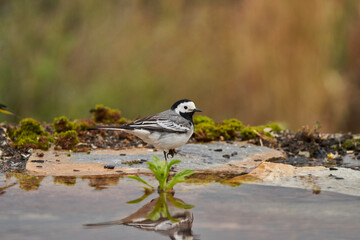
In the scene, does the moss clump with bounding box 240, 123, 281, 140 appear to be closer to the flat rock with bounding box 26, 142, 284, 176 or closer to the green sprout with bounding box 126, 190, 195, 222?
the flat rock with bounding box 26, 142, 284, 176

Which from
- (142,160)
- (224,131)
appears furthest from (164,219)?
(224,131)

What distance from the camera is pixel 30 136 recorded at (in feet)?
17.8

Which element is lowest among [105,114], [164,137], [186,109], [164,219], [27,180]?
[164,219]

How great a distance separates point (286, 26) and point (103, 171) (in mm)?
4814

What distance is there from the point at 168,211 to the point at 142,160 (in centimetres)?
165

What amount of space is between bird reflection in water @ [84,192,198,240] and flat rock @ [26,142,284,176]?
1048 millimetres

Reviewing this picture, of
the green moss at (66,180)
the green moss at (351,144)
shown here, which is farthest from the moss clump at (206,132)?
the green moss at (66,180)

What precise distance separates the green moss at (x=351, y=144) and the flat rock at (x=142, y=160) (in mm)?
859

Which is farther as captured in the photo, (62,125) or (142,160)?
(62,125)

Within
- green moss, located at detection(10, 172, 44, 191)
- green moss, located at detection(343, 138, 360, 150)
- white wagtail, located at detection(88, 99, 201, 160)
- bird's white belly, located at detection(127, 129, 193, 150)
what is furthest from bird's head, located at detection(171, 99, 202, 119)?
green moss, located at detection(343, 138, 360, 150)

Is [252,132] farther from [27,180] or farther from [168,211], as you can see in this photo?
[168,211]

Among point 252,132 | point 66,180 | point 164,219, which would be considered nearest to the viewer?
point 164,219

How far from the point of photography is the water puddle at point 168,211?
2.71 metres

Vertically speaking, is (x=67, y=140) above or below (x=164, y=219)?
above
